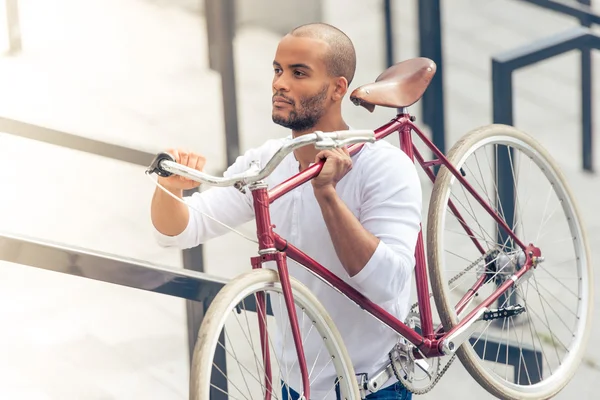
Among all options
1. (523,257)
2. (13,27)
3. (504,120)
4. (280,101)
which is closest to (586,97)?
(504,120)

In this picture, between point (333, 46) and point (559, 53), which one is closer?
point (333, 46)

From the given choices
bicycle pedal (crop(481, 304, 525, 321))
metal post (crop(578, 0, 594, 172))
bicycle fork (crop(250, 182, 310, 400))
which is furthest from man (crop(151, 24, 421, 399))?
metal post (crop(578, 0, 594, 172))

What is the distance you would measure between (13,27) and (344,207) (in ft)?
3.22

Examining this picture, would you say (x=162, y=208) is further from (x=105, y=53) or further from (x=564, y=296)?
(x=564, y=296)

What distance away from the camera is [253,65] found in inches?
103

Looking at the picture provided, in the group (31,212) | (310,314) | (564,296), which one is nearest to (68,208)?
(31,212)

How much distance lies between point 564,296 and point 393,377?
1.14 m

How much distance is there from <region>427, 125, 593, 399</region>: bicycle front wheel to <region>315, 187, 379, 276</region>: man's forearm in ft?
2.11

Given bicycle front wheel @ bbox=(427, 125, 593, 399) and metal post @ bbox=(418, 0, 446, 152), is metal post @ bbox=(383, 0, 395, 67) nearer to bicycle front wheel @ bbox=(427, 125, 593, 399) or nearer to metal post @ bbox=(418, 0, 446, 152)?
metal post @ bbox=(418, 0, 446, 152)

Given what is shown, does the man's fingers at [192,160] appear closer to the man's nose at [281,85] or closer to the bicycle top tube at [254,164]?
the bicycle top tube at [254,164]

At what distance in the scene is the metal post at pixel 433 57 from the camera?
9.50 ft

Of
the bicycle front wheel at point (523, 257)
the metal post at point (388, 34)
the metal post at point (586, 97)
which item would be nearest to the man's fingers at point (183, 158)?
the bicycle front wheel at point (523, 257)

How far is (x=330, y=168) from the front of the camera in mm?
1795

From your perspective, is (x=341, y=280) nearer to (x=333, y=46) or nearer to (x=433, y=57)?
(x=333, y=46)
